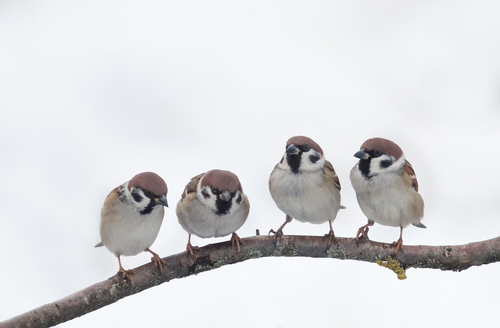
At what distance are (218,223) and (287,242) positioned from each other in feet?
1.04

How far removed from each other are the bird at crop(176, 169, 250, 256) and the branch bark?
8 centimetres

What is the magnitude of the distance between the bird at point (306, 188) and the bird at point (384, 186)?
0.44 feet

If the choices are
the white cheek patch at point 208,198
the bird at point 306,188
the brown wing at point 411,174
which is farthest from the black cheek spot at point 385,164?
the white cheek patch at point 208,198

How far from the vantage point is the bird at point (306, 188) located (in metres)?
2.24

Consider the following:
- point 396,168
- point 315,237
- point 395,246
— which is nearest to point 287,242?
point 315,237

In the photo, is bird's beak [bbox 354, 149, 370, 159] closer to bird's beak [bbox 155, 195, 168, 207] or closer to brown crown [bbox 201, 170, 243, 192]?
brown crown [bbox 201, 170, 243, 192]

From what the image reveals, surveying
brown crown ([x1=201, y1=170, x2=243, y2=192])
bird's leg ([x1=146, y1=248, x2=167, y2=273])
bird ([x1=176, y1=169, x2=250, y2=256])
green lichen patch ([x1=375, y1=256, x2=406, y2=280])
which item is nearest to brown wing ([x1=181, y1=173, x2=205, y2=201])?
bird ([x1=176, y1=169, x2=250, y2=256])

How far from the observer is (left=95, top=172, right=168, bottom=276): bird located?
203cm

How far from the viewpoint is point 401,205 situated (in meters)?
2.21

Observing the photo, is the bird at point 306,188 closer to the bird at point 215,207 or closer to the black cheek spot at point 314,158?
the black cheek spot at point 314,158

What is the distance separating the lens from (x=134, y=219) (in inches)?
84.2

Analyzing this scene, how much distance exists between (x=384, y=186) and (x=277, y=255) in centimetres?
56

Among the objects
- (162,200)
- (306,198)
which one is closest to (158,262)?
(162,200)

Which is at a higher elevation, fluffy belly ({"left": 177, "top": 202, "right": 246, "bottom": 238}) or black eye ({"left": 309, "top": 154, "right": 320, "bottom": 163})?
black eye ({"left": 309, "top": 154, "right": 320, "bottom": 163})
